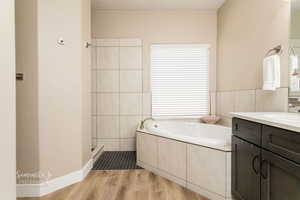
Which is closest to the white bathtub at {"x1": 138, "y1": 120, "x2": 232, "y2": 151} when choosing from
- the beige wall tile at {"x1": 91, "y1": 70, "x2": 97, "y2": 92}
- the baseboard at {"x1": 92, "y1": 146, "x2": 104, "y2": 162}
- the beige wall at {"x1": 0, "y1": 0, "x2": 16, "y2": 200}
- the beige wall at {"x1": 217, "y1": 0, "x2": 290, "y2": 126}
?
the beige wall at {"x1": 217, "y1": 0, "x2": 290, "y2": 126}

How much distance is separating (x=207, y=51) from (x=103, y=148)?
2563 millimetres

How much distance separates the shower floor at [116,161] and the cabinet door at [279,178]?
5.60 feet

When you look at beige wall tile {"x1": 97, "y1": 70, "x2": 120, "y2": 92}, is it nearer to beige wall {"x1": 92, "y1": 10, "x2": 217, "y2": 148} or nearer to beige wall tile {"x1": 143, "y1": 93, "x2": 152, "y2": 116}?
beige wall {"x1": 92, "y1": 10, "x2": 217, "y2": 148}

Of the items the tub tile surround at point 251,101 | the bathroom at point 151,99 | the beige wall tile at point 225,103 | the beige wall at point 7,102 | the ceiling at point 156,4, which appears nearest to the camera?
the beige wall at point 7,102

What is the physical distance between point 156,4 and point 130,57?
0.98 m

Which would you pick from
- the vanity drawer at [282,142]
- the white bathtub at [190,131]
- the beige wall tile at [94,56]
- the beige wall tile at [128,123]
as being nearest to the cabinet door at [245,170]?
the vanity drawer at [282,142]

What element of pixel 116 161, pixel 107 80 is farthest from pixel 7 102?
pixel 107 80

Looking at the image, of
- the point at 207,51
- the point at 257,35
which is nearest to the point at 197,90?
the point at 207,51

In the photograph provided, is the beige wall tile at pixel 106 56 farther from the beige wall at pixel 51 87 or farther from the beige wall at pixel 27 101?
the beige wall at pixel 27 101

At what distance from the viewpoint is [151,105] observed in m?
3.31

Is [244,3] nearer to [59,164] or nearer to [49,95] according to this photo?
[49,95]

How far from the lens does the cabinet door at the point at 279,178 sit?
986 millimetres

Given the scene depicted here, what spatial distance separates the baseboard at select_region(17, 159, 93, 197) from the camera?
184 centimetres

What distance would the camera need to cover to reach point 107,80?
129 inches
